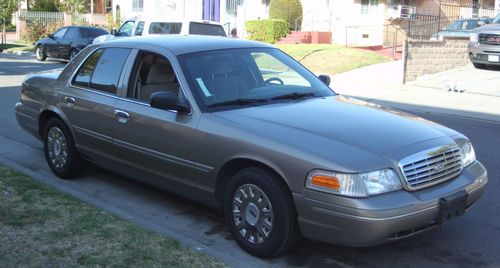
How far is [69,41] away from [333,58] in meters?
10.6

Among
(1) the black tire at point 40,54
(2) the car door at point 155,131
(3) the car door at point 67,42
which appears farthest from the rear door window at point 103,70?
(1) the black tire at point 40,54

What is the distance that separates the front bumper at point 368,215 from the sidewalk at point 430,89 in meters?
8.13

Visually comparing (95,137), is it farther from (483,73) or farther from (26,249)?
(483,73)

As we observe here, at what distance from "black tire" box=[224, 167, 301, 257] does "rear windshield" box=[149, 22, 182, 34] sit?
13615 millimetres

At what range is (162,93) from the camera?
15.8 ft

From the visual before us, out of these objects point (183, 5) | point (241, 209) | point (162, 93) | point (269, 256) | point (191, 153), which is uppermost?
point (183, 5)

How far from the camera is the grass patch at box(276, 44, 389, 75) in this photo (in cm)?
1955

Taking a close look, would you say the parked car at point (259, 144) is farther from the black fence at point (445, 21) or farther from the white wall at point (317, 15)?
the white wall at point (317, 15)

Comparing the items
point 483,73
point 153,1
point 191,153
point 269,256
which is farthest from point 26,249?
point 153,1

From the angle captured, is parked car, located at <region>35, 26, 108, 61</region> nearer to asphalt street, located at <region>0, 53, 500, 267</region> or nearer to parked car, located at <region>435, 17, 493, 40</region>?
parked car, located at <region>435, 17, 493, 40</region>

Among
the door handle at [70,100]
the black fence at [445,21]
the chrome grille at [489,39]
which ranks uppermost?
the black fence at [445,21]

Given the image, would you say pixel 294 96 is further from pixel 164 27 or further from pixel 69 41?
pixel 69 41

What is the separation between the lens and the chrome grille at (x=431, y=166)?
3.97 metres

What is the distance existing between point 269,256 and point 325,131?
1.00 meters
